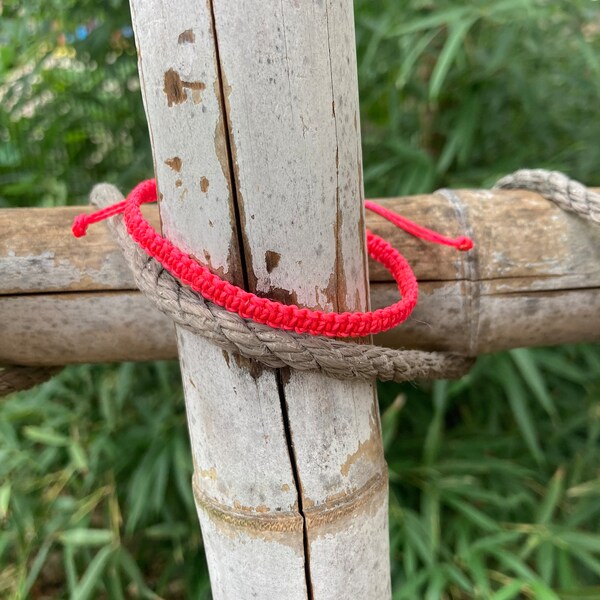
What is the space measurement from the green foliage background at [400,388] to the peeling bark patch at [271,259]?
0.77m

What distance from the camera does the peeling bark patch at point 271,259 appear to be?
486 mm

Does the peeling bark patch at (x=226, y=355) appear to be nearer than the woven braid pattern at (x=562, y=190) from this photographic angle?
Yes

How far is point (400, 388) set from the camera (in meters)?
1.34

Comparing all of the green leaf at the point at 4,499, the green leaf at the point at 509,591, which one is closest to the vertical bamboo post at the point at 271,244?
the green leaf at the point at 509,591

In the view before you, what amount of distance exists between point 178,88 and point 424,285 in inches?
14.0

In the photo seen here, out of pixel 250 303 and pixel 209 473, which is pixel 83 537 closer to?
pixel 209 473

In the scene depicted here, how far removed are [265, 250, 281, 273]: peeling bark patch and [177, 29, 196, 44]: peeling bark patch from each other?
0.17m

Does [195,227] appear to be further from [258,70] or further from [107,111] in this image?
[107,111]

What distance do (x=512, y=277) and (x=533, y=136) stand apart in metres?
0.90

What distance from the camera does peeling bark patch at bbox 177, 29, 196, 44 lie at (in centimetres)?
44

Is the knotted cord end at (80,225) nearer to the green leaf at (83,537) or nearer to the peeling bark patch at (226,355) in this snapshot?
the peeling bark patch at (226,355)

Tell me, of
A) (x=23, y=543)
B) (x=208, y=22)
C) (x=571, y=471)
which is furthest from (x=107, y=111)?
(x=571, y=471)

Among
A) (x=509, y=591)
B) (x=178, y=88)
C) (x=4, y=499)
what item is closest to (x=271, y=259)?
(x=178, y=88)

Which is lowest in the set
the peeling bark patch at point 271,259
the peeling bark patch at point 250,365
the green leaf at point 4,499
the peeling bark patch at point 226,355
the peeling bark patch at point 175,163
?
the green leaf at point 4,499
